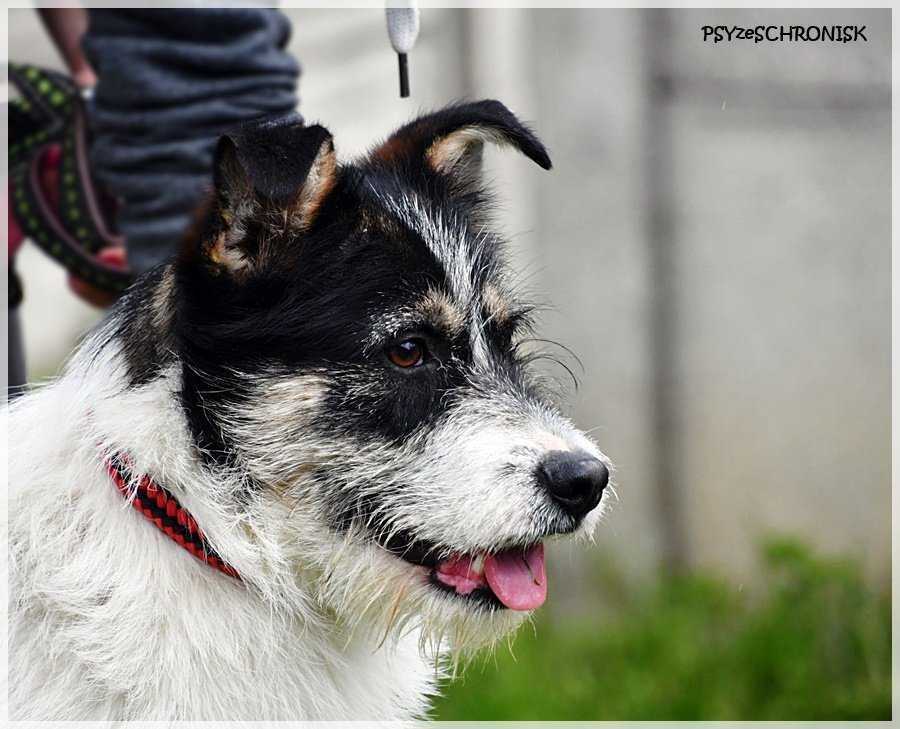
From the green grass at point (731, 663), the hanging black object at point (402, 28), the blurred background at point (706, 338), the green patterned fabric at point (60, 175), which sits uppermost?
the hanging black object at point (402, 28)

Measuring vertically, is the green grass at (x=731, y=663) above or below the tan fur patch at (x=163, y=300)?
below

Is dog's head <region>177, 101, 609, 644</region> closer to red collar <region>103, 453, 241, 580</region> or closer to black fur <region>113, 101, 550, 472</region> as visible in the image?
black fur <region>113, 101, 550, 472</region>

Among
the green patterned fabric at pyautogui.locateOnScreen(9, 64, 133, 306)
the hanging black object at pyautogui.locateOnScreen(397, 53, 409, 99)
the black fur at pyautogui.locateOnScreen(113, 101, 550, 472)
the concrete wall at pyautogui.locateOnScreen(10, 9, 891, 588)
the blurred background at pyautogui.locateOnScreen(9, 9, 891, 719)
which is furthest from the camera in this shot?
the concrete wall at pyautogui.locateOnScreen(10, 9, 891, 588)

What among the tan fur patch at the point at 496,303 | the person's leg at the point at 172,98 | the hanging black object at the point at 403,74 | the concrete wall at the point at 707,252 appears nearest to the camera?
the tan fur patch at the point at 496,303

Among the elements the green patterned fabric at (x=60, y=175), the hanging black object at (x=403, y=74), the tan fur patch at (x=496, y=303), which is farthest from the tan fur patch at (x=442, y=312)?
the green patterned fabric at (x=60, y=175)

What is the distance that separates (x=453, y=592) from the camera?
2578 mm

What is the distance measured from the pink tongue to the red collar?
1.76ft

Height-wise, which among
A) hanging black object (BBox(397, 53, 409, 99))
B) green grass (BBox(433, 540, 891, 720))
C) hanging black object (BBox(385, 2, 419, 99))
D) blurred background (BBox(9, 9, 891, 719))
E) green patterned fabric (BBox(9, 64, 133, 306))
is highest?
hanging black object (BBox(385, 2, 419, 99))

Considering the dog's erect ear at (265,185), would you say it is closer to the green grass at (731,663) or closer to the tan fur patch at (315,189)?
the tan fur patch at (315,189)

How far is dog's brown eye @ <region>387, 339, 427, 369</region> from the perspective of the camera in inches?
102

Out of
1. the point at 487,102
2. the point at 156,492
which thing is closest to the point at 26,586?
the point at 156,492

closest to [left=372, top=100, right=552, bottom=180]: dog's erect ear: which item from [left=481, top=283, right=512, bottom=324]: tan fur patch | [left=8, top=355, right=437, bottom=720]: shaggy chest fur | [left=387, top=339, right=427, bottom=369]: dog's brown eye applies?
[left=481, top=283, right=512, bottom=324]: tan fur patch

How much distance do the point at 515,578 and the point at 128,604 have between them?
30.9 inches

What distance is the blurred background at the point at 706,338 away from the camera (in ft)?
16.6
